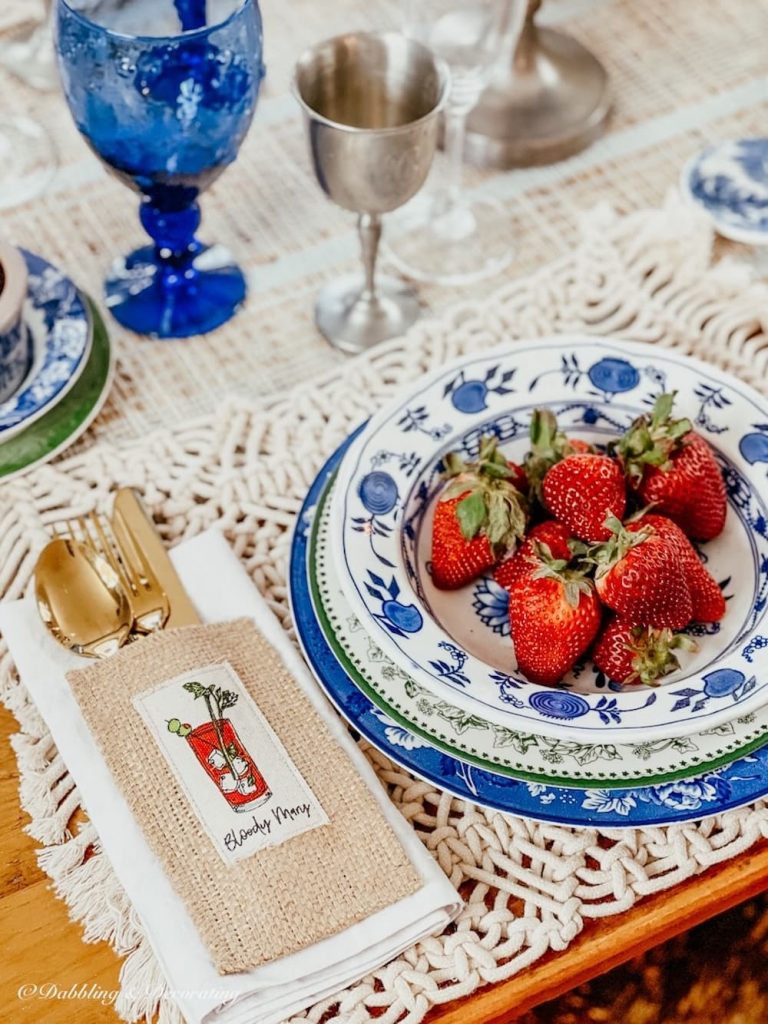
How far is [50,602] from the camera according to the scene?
0.76 m

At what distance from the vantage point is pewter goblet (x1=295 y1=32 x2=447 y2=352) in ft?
2.73

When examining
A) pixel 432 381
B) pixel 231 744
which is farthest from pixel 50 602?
pixel 432 381

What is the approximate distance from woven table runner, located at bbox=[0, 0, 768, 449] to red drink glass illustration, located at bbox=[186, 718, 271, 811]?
31cm

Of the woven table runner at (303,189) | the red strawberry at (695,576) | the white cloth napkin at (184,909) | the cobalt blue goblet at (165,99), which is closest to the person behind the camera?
the white cloth napkin at (184,909)

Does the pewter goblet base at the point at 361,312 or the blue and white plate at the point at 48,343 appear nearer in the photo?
the blue and white plate at the point at 48,343

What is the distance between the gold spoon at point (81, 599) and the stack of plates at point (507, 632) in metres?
0.11

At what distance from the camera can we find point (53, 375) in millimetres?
890

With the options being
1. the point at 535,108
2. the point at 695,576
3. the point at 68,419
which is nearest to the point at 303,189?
the point at 535,108

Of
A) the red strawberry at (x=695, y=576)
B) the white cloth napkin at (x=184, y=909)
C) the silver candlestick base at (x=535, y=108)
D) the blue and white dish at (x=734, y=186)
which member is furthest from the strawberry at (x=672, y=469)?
the silver candlestick base at (x=535, y=108)

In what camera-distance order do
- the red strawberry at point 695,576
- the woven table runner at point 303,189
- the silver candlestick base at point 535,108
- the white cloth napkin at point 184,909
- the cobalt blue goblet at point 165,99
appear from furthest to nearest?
the silver candlestick base at point 535,108 < the woven table runner at point 303,189 < the cobalt blue goblet at point 165,99 < the red strawberry at point 695,576 < the white cloth napkin at point 184,909

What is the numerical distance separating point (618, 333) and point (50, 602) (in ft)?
1.60

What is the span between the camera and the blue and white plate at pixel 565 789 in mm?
647

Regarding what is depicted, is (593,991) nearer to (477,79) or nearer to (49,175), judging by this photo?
(477,79)

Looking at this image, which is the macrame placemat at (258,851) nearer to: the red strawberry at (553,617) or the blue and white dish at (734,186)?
the red strawberry at (553,617)
